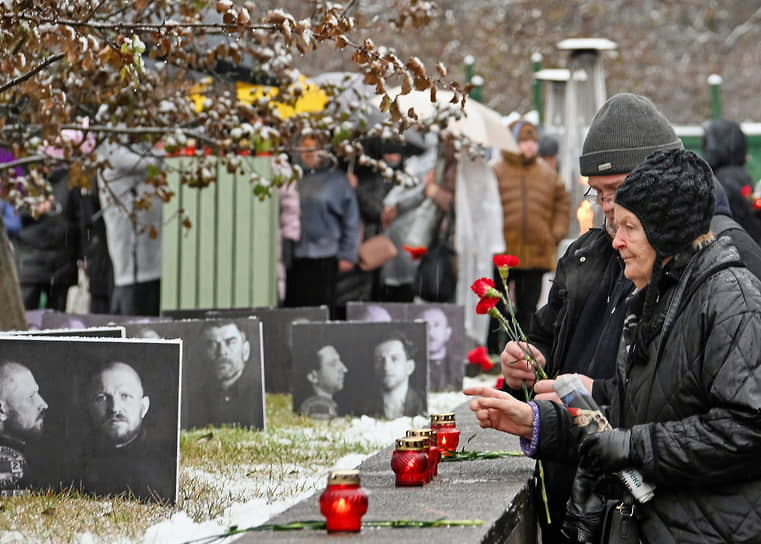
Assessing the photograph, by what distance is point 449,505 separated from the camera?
12.9 ft

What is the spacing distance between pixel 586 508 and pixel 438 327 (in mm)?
7235

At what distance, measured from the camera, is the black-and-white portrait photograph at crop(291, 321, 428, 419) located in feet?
28.8

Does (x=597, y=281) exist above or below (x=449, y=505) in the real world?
above

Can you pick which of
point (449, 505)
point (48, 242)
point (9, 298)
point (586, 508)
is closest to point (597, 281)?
point (586, 508)

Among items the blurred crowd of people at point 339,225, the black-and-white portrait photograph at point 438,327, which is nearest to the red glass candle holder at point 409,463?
the black-and-white portrait photograph at point 438,327

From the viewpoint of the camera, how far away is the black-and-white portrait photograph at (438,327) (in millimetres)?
10898

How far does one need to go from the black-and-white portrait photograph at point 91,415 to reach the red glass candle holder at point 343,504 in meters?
1.88

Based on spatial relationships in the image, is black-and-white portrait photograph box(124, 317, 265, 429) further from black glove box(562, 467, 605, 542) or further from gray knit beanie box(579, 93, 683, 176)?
black glove box(562, 467, 605, 542)

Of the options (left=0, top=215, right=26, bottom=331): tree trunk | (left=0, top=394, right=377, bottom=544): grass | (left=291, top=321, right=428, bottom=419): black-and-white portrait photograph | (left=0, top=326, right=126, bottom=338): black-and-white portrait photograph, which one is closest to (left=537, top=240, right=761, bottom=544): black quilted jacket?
(left=0, top=394, right=377, bottom=544): grass

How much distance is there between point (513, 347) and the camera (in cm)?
471

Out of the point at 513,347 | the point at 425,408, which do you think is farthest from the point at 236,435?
the point at 513,347

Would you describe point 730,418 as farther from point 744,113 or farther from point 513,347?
point 744,113

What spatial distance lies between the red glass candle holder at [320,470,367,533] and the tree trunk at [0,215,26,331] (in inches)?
249

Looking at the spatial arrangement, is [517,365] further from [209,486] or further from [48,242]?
[48,242]
